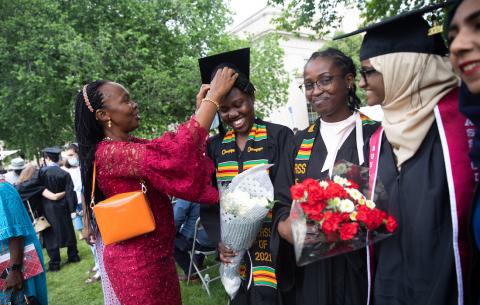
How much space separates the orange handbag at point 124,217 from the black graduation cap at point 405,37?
152 cm

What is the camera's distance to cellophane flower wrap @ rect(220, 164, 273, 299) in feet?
6.28

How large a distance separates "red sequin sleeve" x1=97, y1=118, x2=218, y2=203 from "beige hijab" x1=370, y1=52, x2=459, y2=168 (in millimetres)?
1081

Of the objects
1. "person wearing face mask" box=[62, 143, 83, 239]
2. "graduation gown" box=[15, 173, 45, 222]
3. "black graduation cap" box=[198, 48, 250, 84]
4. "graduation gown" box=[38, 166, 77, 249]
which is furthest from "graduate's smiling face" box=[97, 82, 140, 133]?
"graduation gown" box=[15, 173, 45, 222]

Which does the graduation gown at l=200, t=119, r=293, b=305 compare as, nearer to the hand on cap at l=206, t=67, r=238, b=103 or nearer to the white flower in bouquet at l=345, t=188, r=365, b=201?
the hand on cap at l=206, t=67, r=238, b=103

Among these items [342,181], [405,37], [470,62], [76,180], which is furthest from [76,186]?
[470,62]

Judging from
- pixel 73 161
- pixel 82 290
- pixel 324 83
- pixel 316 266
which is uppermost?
pixel 324 83

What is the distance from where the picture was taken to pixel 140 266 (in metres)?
2.13

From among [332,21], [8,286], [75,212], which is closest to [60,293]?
[75,212]

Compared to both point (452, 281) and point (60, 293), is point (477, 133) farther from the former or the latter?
point (60, 293)

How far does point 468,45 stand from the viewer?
1.20m

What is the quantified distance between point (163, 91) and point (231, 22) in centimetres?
550

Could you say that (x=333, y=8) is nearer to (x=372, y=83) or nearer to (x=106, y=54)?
(x=372, y=83)

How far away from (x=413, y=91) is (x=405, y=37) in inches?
11.4

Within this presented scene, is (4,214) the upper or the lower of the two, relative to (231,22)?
lower
